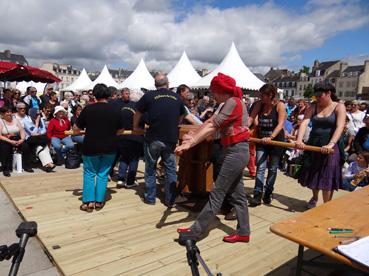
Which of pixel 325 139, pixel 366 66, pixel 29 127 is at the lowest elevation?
pixel 29 127

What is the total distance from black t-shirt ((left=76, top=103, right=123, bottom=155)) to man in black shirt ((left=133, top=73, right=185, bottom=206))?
0.39 metres

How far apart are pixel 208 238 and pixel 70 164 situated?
4.53 metres

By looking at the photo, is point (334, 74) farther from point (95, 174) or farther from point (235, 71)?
point (95, 174)

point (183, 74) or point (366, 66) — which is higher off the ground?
point (366, 66)

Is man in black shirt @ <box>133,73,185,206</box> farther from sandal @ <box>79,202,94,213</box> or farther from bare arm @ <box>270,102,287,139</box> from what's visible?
bare arm @ <box>270,102,287,139</box>

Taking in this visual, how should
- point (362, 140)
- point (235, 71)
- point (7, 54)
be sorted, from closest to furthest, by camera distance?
point (362, 140), point (235, 71), point (7, 54)

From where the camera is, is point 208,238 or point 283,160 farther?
point 283,160

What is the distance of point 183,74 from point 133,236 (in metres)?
14.0

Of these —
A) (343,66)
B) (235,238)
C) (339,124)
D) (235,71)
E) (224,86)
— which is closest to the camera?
(224,86)

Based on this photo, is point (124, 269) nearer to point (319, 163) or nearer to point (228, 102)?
point (228, 102)

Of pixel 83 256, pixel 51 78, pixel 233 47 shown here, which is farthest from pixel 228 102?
pixel 233 47

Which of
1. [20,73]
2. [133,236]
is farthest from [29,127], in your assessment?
[133,236]

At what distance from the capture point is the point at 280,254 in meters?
3.32

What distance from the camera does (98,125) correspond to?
425 centimetres
